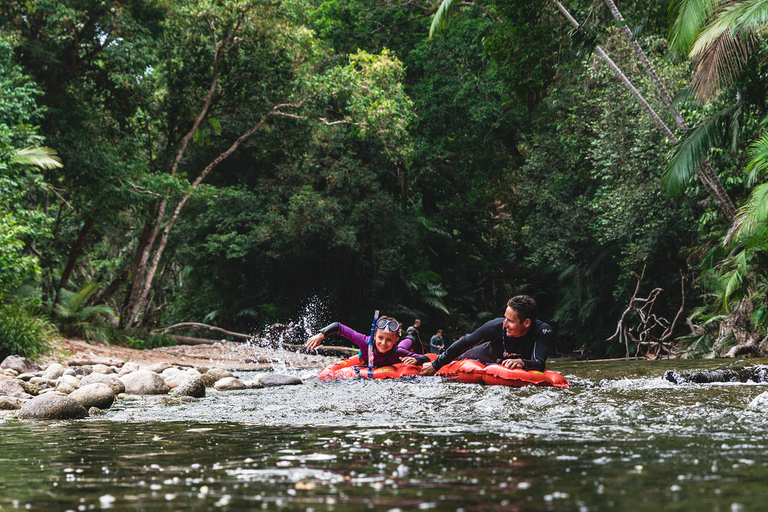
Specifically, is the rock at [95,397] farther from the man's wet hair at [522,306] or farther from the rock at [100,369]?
the rock at [100,369]

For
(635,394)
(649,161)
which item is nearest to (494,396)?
(635,394)

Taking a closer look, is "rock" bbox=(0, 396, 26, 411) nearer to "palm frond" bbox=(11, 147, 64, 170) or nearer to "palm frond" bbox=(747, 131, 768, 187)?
Answer: "palm frond" bbox=(11, 147, 64, 170)

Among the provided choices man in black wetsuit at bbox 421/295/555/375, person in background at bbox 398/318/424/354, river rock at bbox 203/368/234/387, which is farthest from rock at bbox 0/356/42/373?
man in black wetsuit at bbox 421/295/555/375

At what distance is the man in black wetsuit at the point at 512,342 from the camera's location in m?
8.15

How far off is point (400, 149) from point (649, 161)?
7.87 metres

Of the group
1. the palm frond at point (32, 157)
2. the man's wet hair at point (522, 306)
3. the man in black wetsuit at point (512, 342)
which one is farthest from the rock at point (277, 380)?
the palm frond at point (32, 157)

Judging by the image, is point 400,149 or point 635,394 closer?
point 635,394

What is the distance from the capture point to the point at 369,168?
26.1m

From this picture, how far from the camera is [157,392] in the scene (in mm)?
8773

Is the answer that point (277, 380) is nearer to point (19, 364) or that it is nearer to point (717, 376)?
point (19, 364)

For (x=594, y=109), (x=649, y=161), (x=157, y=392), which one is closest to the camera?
(x=157, y=392)

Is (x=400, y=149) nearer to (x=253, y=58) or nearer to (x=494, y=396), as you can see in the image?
(x=253, y=58)

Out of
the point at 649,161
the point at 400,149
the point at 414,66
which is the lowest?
the point at 649,161

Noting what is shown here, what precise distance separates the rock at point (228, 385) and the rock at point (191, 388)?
4.21 feet
